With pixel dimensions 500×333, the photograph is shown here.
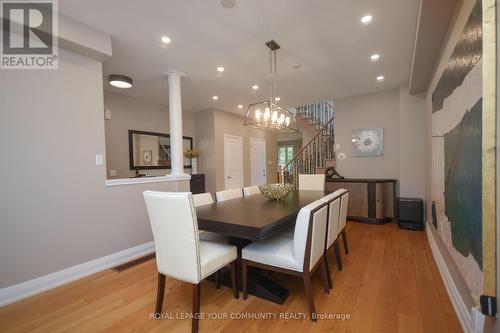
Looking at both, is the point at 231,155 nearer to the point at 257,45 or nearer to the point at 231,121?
the point at 231,121

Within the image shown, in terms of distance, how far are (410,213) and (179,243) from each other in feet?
13.0

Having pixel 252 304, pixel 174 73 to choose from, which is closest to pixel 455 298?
pixel 252 304

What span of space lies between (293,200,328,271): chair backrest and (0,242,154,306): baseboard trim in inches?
89.9

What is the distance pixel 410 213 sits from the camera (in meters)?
3.76

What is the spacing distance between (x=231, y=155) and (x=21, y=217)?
14.2 feet

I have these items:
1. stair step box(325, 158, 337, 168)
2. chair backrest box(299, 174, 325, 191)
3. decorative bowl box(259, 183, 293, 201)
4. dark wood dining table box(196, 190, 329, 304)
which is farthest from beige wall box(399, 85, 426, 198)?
dark wood dining table box(196, 190, 329, 304)

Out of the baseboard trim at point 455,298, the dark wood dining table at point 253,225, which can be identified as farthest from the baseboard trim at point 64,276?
the baseboard trim at point 455,298

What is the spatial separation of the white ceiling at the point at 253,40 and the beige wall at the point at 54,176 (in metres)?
0.71

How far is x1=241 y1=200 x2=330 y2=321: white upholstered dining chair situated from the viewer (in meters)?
1.61

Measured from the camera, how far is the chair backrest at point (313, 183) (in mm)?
3799

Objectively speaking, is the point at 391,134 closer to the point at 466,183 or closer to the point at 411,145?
the point at 411,145

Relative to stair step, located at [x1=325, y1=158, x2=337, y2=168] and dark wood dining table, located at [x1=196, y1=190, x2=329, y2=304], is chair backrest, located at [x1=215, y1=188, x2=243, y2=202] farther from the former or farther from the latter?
stair step, located at [x1=325, y1=158, x2=337, y2=168]

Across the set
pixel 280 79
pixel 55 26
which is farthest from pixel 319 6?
pixel 55 26

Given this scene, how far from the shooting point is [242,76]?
367 centimetres
